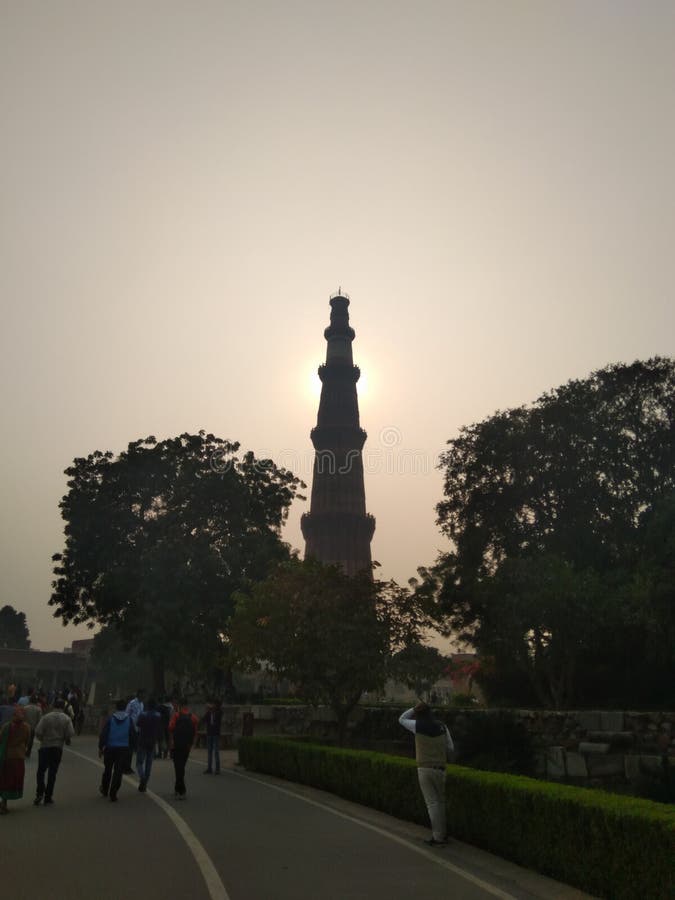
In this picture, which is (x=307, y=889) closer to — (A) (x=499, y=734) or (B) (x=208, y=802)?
(B) (x=208, y=802)

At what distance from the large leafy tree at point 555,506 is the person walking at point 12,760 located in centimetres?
1997

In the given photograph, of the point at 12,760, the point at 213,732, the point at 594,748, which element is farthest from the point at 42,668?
the point at 12,760

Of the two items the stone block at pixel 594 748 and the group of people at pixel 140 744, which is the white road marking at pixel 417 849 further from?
the stone block at pixel 594 748

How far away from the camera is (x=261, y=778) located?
1844 centimetres

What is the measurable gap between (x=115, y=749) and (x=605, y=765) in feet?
40.0

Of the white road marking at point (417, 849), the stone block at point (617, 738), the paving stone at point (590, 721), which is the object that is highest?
the paving stone at point (590, 721)

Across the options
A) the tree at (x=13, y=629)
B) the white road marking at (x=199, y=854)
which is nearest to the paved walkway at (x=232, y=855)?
the white road marking at (x=199, y=854)

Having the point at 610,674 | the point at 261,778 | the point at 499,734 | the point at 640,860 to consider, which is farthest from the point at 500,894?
the point at 610,674

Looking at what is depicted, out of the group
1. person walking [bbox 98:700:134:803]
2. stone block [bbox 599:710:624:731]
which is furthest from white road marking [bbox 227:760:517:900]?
stone block [bbox 599:710:624:731]

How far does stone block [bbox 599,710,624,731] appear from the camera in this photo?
65.3 feet

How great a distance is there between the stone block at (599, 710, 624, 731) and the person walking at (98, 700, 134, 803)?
489 inches

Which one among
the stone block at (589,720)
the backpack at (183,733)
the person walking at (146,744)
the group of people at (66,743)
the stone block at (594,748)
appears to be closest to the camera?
the group of people at (66,743)

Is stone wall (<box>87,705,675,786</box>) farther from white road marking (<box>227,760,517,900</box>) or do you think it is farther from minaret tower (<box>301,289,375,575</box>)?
minaret tower (<box>301,289,375,575</box>)

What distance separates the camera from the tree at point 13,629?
130 metres
